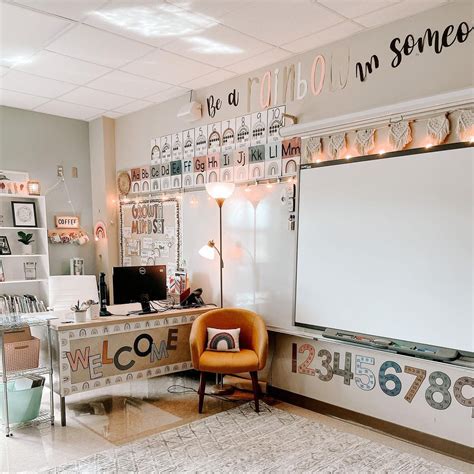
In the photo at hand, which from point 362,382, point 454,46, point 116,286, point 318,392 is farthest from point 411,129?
point 116,286

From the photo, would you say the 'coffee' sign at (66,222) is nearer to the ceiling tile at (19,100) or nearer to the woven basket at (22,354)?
the ceiling tile at (19,100)

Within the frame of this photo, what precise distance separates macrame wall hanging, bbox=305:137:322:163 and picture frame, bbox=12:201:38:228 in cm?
340

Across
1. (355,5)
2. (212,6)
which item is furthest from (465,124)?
(212,6)

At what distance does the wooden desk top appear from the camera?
348cm

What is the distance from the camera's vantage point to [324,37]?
11.0ft

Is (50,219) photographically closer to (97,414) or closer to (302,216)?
(97,414)

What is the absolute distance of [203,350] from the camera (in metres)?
3.83

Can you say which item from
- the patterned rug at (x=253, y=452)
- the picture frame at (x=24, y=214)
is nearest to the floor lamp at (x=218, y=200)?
the patterned rug at (x=253, y=452)

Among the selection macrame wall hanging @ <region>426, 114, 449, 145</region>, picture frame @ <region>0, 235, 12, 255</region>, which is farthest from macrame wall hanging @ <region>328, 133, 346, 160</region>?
picture frame @ <region>0, 235, 12, 255</region>

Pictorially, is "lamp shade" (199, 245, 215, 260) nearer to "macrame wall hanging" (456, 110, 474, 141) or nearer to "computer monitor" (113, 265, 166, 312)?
"computer monitor" (113, 265, 166, 312)

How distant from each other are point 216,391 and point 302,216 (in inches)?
70.5

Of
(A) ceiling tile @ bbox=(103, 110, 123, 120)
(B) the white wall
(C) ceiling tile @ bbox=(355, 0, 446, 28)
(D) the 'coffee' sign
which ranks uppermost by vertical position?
(C) ceiling tile @ bbox=(355, 0, 446, 28)

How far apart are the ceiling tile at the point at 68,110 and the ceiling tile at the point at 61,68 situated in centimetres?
88

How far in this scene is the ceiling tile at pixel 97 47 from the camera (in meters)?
3.24
